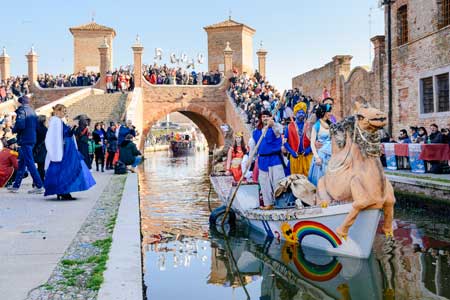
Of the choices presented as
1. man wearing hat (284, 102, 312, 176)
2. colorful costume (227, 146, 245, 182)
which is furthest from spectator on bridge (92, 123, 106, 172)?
man wearing hat (284, 102, 312, 176)

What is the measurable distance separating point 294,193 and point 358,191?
1582mm

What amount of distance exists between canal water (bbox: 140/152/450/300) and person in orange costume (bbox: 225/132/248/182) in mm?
1118

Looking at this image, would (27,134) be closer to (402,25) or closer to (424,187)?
(424,187)

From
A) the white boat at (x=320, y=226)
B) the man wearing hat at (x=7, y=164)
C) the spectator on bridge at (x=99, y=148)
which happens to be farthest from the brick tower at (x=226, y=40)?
the white boat at (x=320, y=226)

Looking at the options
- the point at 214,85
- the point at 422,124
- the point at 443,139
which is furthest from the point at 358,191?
the point at 214,85

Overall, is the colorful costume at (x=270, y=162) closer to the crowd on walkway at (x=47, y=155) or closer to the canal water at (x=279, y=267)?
the canal water at (x=279, y=267)

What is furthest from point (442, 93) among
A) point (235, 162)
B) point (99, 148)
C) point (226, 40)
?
point (226, 40)

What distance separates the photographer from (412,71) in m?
21.8

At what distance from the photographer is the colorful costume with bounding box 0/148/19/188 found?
1238 cm

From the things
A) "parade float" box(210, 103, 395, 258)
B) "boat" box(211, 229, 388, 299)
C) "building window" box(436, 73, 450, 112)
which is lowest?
"boat" box(211, 229, 388, 299)

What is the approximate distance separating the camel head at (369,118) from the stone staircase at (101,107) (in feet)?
86.5

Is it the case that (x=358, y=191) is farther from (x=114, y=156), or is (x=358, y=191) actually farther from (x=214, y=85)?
(x=214, y=85)

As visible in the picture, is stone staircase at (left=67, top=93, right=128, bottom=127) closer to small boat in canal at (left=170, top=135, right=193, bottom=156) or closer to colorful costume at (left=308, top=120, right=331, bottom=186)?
small boat in canal at (left=170, top=135, right=193, bottom=156)

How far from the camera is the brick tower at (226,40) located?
53.6 meters
